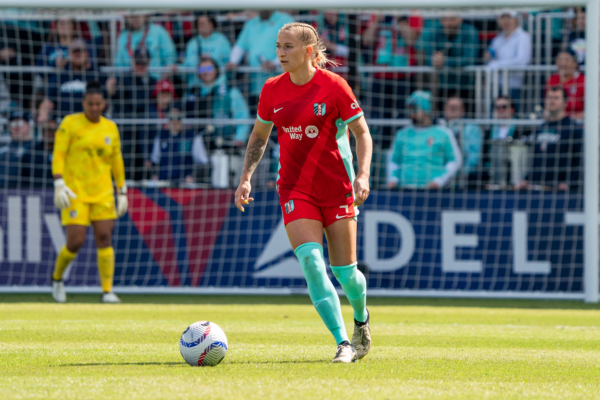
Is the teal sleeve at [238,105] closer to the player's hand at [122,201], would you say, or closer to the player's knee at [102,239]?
the player's hand at [122,201]

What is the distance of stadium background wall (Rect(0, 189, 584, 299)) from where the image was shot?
37.5ft

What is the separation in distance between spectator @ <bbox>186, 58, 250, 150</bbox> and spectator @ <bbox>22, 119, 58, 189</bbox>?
2.24 m

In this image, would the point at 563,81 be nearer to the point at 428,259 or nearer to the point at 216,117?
the point at 428,259

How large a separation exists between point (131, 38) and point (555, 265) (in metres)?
7.58

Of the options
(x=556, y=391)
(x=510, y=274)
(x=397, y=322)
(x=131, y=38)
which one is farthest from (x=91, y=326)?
(x=131, y=38)

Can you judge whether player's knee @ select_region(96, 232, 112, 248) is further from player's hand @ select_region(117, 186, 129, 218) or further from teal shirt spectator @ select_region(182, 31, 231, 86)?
teal shirt spectator @ select_region(182, 31, 231, 86)

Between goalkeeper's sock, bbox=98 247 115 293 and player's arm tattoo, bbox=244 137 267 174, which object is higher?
player's arm tattoo, bbox=244 137 267 174

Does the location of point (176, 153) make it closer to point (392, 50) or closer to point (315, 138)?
point (392, 50)

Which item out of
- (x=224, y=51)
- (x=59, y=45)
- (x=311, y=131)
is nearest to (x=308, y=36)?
(x=311, y=131)

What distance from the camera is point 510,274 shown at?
11453 millimetres

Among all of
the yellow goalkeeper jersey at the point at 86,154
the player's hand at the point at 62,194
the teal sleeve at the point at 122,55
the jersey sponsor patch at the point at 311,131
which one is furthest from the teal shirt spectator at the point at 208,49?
the jersey sponsor patch at the point at 311,131

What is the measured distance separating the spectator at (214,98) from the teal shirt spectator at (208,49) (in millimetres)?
332

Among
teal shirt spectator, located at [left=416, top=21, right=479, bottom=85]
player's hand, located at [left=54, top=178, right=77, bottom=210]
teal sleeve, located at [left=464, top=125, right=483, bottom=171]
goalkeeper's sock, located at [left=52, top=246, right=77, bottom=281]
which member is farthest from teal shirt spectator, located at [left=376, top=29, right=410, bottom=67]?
goalkeeper's sock, located at [left=52, top=246, right=77, bottom=281]

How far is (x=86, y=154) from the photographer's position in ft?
34.8
